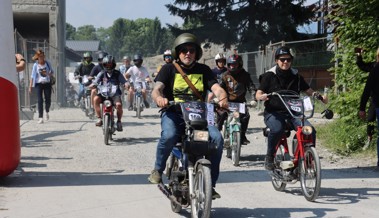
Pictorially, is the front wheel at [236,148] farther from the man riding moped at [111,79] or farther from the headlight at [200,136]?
the headlight at [200,136]

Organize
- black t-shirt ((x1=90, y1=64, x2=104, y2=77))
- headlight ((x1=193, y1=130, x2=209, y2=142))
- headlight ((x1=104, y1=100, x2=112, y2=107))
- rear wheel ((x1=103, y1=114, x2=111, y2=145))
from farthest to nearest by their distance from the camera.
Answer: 1. black t-shirt ((x1=90, y1=64, x2=104, y2=77))
2. headlight ((x1=104, y1=100, x2=112, y2=107))
3. rear wheel ((x1=103, y1=114, x2=111, y2=145))
4. headlight ((x1=193, y1=130, x2=209, y2=142))

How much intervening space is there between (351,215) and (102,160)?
529 cm

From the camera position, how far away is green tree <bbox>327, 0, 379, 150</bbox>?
37.8ft

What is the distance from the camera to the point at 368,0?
11445mm

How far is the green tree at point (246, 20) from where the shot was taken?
3828cm

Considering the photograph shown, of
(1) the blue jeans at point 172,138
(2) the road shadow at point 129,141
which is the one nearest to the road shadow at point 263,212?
(1) the blue jeans at point 172,138

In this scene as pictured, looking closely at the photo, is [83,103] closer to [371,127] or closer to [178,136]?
[371,127]

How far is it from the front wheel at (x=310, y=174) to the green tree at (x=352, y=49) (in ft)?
14.2

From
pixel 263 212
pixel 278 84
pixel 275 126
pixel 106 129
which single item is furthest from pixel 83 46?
pixel 263 212

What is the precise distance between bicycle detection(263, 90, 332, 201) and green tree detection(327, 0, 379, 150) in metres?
3.81

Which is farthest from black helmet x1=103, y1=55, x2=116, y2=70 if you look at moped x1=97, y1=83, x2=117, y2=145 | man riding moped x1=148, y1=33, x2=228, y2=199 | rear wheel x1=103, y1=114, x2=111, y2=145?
man riding moped x1=148, y1=33, x2=228, y2=199

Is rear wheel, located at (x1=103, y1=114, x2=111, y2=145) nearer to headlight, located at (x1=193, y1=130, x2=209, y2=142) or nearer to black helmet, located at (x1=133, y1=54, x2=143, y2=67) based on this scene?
black helmet, located at (x1=133, y1=54, x2=143, y2=67)

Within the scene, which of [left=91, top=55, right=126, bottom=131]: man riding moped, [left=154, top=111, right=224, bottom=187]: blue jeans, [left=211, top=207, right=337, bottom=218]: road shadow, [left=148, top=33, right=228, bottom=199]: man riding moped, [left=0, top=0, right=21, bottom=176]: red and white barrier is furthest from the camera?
[left=91, top=55, right=126, bottom=131]: man riding moped

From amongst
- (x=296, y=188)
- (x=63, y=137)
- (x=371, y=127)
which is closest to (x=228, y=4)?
(x=63, y=137)
